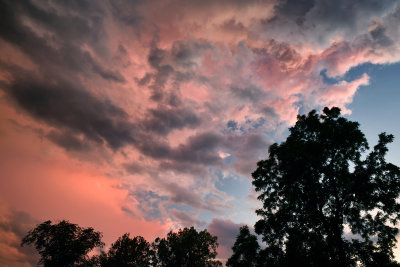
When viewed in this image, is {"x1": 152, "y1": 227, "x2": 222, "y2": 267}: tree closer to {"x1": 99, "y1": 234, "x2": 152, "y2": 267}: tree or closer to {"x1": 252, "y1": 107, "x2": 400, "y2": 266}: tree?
{"x1": 99, "y1": 234, "x2": 152, "y2": 267}: tree

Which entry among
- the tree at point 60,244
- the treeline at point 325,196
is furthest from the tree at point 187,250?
the treeline at point 325,196

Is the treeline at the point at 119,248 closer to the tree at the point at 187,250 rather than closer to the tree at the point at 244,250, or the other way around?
the tree at the point at 187,250

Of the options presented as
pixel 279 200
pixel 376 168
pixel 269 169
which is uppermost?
pixel 269 169

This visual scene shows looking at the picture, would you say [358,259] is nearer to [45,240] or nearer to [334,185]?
[334,185]

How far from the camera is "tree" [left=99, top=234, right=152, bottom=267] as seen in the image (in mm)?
46375

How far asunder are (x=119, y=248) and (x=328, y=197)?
165 feet

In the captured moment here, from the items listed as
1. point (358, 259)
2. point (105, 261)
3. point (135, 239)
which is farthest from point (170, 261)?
point (358, 259)

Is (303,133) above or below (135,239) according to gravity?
above

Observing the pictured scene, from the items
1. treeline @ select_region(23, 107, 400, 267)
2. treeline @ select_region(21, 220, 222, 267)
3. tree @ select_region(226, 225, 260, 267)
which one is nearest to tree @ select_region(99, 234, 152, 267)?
treeline @ select_region(21, 220, 222, 267)

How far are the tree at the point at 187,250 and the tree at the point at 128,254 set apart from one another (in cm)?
332

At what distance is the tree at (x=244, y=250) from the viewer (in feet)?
88.2

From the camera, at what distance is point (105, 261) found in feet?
153

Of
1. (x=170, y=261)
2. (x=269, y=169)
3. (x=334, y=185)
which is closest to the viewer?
(x=334, y=185)

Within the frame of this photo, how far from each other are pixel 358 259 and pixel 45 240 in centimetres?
5479
